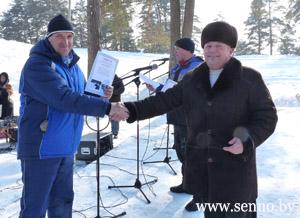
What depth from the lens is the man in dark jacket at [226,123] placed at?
1.87 meters

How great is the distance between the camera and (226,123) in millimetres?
1926

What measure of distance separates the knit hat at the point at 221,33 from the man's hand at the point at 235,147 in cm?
70

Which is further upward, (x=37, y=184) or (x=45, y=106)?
(x=45, y=106)

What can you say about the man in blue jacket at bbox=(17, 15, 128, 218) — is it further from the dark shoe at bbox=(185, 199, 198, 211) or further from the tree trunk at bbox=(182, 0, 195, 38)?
the tree trunk at bbox=(182, 0, 195, 38)

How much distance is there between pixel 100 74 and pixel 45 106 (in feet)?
2.15

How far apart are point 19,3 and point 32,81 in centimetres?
4577

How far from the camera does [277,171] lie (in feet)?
14.7

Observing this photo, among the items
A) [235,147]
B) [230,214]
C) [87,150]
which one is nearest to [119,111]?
[235,147]

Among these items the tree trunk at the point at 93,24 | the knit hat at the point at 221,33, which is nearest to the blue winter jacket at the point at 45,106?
the knit hat at the point at 221,33

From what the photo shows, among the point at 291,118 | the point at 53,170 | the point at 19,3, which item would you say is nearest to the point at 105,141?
the point at 53,170

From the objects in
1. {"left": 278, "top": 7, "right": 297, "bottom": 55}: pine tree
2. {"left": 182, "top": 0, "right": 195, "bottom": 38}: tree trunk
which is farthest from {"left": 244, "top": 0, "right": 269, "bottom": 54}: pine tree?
{"left": 182, "top": 0, "right": 195, "bottom": 38}: tree trunk

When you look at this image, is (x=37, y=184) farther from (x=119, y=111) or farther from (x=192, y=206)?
(x=192, y=206)

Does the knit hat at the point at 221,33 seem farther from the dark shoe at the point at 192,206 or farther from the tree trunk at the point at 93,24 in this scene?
the tree trunk at the point at 93,24

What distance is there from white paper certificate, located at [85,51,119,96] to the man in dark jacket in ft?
3.10
